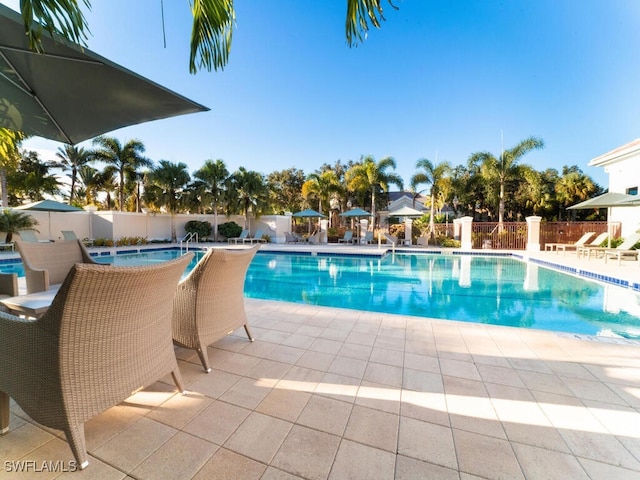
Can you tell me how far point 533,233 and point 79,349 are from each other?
57.6 feet

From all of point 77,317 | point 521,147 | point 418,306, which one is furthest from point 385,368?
point 521,147

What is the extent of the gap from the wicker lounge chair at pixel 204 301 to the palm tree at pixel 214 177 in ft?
55.8

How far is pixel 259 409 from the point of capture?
1.88 m

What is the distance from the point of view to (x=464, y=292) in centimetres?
705

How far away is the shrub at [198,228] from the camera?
64.4 ft

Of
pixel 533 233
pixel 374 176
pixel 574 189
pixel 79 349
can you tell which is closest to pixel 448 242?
pixel 533 233

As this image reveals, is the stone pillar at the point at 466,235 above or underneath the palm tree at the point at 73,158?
underneath

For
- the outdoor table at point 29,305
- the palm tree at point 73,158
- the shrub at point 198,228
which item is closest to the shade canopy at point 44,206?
the shrub at point 198,228

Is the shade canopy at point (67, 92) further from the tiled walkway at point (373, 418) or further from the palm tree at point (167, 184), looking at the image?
the palm tree at point (167, 184)

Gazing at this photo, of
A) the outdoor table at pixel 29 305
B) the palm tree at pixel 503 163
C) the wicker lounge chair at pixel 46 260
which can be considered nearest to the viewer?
the outdoor table at pixel 29 305

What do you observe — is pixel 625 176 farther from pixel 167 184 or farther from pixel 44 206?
pixel 44 206

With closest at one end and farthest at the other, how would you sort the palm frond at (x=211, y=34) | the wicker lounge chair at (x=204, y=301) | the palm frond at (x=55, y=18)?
1. the palm frond at (x=55, y=18)
2. the palm frond at (x=211, y=34)
3. the wicker lounge chair at (x=204, y=301)

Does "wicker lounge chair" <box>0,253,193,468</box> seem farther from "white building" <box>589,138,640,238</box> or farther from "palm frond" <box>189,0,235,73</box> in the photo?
"white building" <box>589,138,640,238</box>

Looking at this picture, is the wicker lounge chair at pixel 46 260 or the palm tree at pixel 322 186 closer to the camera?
the wicker lounge chair at pixel 46 260
